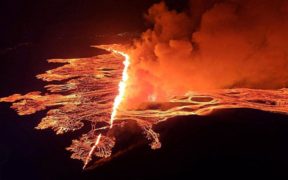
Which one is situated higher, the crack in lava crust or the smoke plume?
the smoke plume

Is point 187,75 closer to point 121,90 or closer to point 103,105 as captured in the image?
point 121,90

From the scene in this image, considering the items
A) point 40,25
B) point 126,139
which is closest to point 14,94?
point 126,139

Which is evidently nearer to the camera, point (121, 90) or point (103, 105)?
point (103, 105)

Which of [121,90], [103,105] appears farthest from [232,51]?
[103,105]

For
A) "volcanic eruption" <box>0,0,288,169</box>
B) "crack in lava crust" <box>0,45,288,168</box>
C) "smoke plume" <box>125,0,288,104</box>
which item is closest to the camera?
"crack in lava crust" <box>0,45,288,168</box>

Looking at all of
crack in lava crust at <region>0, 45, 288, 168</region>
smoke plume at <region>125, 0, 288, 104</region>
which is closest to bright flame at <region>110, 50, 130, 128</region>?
crack in lava crust at <region>0, 45, 288, 168</region>

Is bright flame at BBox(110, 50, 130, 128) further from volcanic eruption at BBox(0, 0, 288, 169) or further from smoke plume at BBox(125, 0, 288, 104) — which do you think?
smoke plume at BBox(125, 0, 288, 104)

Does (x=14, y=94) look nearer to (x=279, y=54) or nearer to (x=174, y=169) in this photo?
(x=174, y=169)
